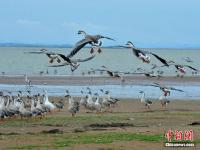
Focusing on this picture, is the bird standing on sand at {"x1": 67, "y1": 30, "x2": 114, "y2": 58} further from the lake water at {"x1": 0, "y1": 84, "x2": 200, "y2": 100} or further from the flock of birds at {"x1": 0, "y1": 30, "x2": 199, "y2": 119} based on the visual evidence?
the lake water at {"x1": 0, "y1": 84, "x2": 200, "y2": 100}

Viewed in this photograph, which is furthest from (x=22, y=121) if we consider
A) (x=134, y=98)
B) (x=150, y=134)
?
(x=134, y=98)

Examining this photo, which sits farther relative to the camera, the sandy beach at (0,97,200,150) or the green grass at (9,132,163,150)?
the sandy beach at (0,97,200,150)

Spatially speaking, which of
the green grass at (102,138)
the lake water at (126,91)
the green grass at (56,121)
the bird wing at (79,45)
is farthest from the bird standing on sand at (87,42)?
the lake water at (126,91)

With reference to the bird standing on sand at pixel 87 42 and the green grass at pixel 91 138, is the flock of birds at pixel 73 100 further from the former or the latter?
the green grass at pixel 91 138

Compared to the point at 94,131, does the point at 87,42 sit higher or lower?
higher

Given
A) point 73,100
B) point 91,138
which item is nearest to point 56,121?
point 73,100

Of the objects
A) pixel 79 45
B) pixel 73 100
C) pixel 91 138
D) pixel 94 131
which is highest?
pixel 79 45

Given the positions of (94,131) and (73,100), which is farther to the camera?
(73,100)

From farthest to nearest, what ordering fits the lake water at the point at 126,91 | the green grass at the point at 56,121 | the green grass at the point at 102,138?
1. the lake water at the point at 126,91
2. the green grass at the point at 56,121
3. the green grass at the point at 102,138

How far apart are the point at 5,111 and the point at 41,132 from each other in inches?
250

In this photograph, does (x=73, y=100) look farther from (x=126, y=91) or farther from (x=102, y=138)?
(x=126, y=91)

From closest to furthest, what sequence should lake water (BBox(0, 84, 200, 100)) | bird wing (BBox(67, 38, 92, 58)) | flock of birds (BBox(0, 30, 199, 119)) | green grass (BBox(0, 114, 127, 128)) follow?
flock of birds (BBox(0, 30, 199, 119))
bird wing (BBox(67, 38, 92, 58))
green grass (BBox(0, 114, 127, 128))
lake water (BBox(0, 84, 200, 100))

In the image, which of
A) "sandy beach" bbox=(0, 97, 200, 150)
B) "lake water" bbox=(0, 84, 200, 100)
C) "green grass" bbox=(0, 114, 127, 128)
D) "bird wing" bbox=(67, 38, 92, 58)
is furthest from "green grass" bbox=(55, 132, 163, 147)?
"lake water" bbox=(0, 84, 200, 100)

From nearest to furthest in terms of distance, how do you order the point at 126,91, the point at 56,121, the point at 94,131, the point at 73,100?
the point at 94,131, the point at 56,121, the point at 73,100, the point at 126,91
